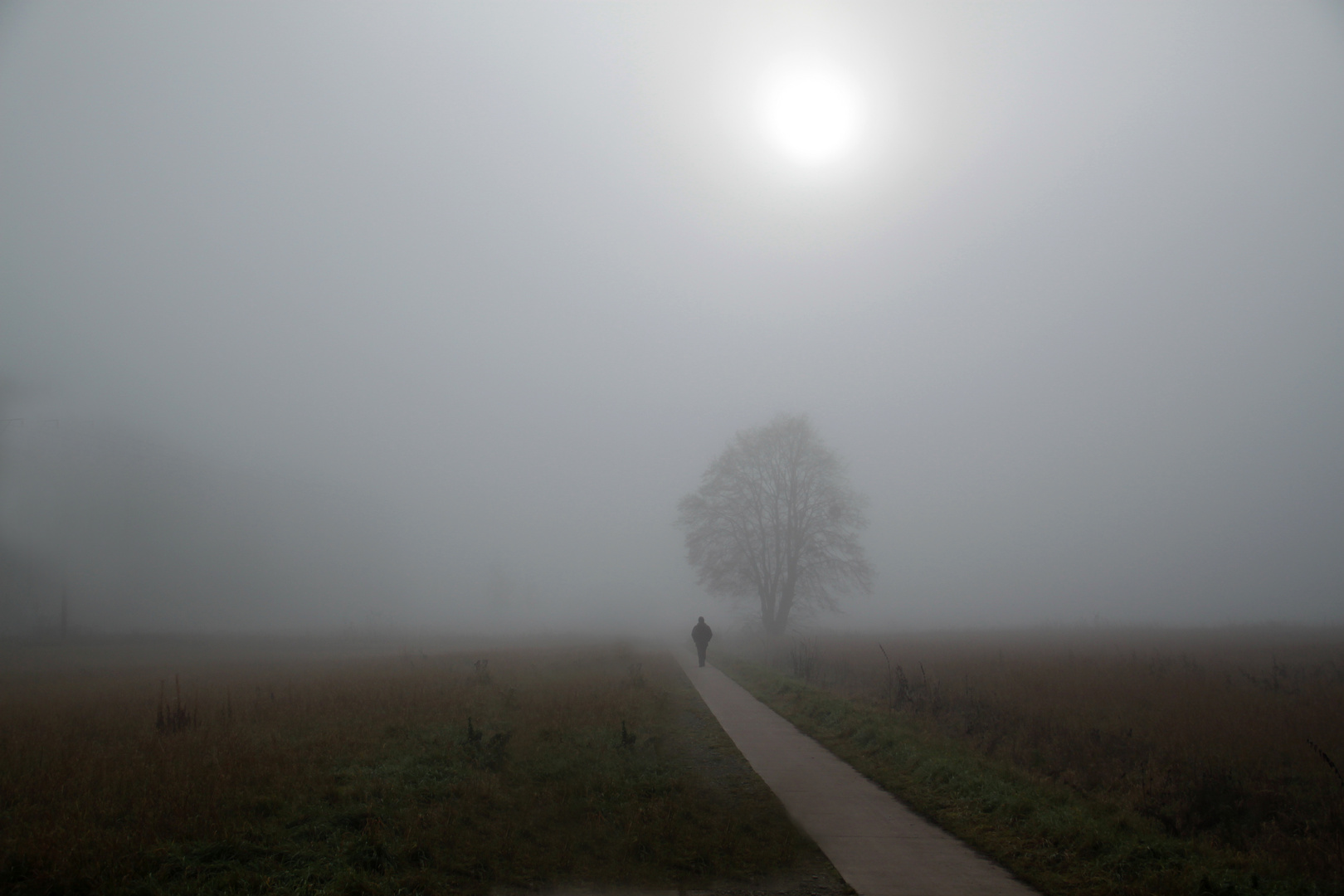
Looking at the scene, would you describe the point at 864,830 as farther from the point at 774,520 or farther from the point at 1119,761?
the point at 774,520

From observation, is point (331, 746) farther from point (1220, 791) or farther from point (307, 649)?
point (307, 649)

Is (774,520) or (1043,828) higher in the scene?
(774,520)

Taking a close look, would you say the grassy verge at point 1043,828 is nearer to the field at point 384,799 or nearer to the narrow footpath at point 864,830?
the narrow footpath at point 864,830

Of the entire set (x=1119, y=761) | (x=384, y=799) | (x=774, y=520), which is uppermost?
(x=774, y=520)

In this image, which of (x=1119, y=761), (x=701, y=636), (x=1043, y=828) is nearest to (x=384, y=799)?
(x=1043, y=828)

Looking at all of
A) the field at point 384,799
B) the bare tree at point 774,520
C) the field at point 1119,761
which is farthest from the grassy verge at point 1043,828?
the bare tree at point 774,520

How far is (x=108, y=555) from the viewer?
49438 mm

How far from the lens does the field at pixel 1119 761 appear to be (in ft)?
20.0

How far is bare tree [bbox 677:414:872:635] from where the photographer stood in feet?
114

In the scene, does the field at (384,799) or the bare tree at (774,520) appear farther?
the bare tree at (774,520)

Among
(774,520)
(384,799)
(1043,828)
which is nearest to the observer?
(1043,828)

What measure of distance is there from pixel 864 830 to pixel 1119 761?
4862 millimetres

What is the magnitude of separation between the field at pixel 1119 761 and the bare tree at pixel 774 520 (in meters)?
15.3

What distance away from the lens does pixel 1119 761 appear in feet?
30.5
